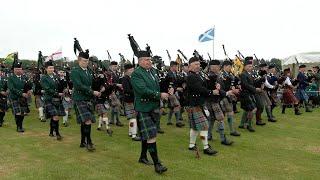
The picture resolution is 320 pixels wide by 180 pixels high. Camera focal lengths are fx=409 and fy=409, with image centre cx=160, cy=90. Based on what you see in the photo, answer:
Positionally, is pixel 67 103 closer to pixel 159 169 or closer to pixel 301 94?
pixel 159 169

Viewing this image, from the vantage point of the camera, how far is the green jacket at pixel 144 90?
22.6 ft

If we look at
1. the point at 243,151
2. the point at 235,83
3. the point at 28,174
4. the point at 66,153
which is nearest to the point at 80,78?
the point at 66,153

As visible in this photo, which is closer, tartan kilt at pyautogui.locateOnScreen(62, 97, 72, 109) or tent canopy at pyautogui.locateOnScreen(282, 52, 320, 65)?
tartan kilt at pyautogui.locateOnScreen(62, 97, 72, 109)

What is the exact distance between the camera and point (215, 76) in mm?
9188

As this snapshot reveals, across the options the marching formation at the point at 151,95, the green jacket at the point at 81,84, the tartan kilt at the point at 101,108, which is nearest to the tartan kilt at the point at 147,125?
the marching formation at the point at 151,95

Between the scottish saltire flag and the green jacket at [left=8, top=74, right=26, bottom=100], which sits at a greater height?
the scottish saltire flag

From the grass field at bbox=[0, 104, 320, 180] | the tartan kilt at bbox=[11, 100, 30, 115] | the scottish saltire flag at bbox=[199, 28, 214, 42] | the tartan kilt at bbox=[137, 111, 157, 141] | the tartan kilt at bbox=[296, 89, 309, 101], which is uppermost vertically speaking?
the scottish saltire flag at bbox=[199, 28, 214, 42]

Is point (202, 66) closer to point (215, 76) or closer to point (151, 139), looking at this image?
point (215, 76)

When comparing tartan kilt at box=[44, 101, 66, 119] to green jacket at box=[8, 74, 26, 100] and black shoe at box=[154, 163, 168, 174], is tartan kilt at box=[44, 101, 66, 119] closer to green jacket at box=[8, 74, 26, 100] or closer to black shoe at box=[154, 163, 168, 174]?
green jacket at box=[8, 74, 26, 100]

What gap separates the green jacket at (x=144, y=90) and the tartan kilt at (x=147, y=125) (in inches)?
3.7

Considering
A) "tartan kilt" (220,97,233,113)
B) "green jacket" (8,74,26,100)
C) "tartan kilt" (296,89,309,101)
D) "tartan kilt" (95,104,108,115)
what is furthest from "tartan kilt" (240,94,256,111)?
"green jacket" (8,74,26,100)

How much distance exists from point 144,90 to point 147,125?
62 cm

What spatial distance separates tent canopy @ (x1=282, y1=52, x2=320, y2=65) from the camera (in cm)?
2092

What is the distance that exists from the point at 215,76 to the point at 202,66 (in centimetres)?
60
